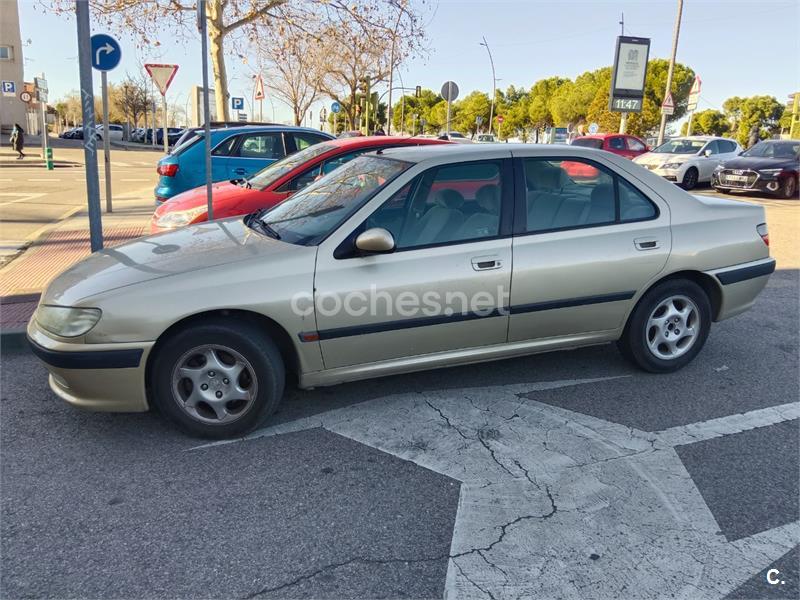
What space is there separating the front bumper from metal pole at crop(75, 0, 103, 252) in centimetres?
231

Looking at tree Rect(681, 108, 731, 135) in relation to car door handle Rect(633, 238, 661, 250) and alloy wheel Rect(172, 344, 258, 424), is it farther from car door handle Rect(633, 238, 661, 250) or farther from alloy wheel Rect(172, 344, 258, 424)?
alloy wheel Rect(172, 344, 258, 424)

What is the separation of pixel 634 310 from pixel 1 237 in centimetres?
911

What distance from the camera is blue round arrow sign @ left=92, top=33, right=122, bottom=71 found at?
936 centimetres

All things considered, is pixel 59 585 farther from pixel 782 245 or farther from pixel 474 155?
pixel 782 245

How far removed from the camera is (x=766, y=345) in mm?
5156

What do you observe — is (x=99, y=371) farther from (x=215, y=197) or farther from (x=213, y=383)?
(x=215, y=197)

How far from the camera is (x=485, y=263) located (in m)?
3.75

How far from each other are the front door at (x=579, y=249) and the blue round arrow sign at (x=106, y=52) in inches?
306

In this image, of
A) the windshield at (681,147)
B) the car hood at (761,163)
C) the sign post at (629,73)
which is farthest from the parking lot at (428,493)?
the sign post at (629,73)

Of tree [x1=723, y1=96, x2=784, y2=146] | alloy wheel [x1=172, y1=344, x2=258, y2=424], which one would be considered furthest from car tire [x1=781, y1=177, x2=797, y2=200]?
tree [x1=723, y1=96, x2=784, y2=146]

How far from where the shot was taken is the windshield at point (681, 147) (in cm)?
1848

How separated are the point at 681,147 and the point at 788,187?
11.9 feet

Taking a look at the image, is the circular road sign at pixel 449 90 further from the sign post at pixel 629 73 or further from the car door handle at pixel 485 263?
the car door handle at pixel 485 263

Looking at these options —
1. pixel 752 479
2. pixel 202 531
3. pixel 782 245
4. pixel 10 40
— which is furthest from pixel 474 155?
pixel 10 40
